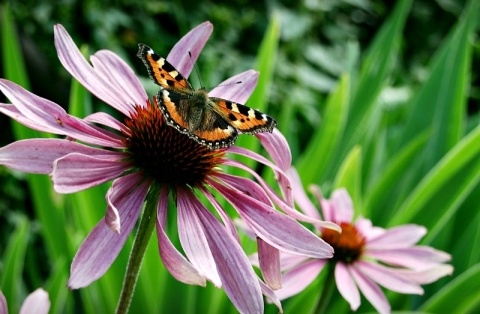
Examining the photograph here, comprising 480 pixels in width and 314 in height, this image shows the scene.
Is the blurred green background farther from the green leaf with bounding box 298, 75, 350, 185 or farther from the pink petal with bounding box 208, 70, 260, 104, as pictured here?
the pink petal with bounding box 208, 70, 260, 104

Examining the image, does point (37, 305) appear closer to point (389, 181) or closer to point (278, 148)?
point (278, 148)

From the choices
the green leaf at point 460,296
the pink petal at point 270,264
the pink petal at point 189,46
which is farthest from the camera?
the green leaf at point 460,296

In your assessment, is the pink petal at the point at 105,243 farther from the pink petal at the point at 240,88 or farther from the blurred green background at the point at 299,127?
the blurred green background at the point at 299,127

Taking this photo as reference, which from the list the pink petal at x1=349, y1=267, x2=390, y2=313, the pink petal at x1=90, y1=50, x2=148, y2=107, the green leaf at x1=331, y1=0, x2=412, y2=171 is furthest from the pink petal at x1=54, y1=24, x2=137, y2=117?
the green leaf at x1=331, y1=0, x2=412, y2=171

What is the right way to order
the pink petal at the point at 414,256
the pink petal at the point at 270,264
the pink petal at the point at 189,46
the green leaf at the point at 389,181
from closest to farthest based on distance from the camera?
the pink petal at the point at 270,264
the pink petal at the point at 189,46
the pink petal at the point at 414,256
the green leaf at the point at 389,181

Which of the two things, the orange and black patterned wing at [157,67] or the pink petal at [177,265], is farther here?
the orange and black patterned wing at [157,67]

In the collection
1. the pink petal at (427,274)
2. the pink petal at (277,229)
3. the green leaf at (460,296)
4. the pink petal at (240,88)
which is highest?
the pink petal at (240,88)

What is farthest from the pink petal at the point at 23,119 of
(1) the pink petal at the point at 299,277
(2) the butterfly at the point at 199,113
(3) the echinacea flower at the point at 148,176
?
(1) the pink petal at the point at 299,277

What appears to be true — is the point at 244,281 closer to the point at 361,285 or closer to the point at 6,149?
the point at 6,149
